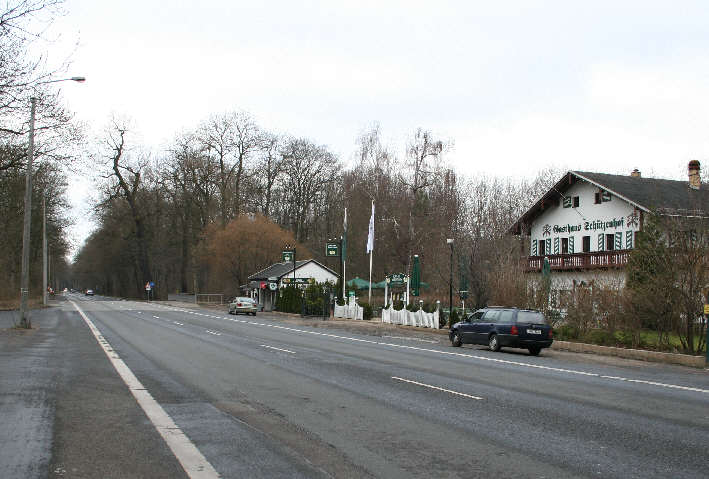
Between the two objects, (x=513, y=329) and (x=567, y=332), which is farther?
(x=567, y=332)

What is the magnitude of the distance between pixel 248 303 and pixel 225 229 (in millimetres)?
17653

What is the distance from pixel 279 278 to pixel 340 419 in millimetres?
56284

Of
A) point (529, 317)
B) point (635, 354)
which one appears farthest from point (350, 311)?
point (635, 354)

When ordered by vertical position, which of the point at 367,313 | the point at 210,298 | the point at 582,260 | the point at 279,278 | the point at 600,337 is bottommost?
the point at 210,298

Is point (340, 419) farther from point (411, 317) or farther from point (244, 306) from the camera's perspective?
point (244, 306)

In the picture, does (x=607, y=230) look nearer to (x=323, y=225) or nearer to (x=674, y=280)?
(x=674, y=280)

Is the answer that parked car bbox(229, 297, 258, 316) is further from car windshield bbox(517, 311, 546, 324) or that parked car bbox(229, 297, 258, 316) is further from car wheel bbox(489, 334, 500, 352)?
car windshield bbox(517, 311, 546, 324)

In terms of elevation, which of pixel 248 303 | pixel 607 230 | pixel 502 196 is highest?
pixel 502 196

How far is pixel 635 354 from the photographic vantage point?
23047 mm

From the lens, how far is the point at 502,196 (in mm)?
64062

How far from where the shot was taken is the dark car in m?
24.2

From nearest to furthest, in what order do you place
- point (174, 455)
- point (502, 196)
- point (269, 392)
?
point (174, 455) → point (269, 392) → point (502, 196)

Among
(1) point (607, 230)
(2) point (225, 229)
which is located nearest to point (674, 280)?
(1) point (607, 230)

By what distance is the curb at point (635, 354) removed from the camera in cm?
2084
